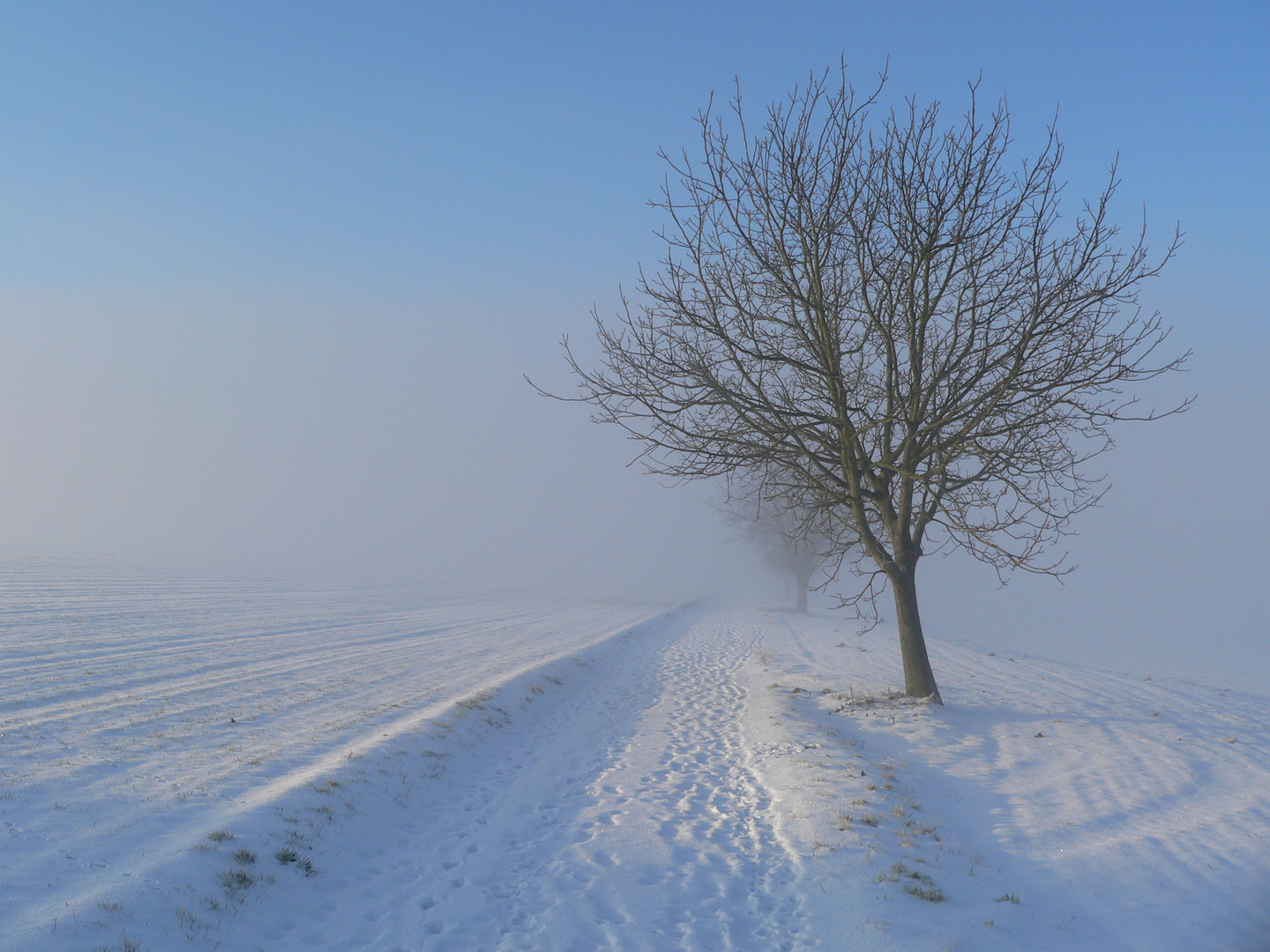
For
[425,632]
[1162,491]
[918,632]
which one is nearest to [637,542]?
[1162,491]

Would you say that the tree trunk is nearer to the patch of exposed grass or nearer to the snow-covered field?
the snow-covered field

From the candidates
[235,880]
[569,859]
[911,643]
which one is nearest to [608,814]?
[569,859]

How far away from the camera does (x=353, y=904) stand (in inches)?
184

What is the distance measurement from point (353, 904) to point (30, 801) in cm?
356

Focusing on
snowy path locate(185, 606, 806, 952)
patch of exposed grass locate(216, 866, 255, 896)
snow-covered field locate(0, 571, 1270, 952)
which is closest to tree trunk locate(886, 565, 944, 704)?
snow-covered field locate(0, 571, 1270, 952)

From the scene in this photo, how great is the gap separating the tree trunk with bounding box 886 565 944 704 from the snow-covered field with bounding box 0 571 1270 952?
1.56ft

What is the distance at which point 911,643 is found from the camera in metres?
11.2

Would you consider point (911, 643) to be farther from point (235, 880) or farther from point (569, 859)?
point (235, 880)

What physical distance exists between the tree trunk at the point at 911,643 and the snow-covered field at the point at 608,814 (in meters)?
0.48

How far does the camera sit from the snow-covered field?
431 centimetres

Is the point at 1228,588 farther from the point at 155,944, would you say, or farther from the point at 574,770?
the point at 155,944

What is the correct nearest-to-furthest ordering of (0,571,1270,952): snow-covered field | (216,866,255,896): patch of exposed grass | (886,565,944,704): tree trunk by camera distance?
(0,571,1270,952): snow-covered field < (216,866,255,896): patch of exposed grass < (886,565,944,704): tree trunk

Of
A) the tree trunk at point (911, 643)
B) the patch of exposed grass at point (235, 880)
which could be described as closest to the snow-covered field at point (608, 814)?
the patch of exposed grass at point (235, 880)

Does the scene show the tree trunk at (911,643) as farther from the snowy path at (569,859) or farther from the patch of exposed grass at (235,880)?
the patch of exposed grass at (235,880)
